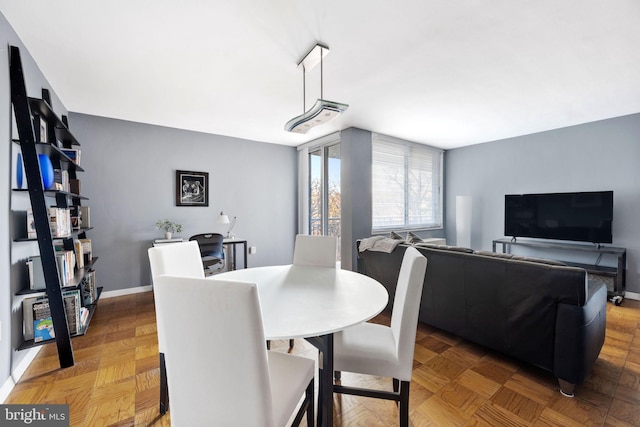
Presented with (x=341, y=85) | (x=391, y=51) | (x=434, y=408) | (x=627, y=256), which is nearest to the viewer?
(x=434, y=408)

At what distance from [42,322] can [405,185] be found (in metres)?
4.73

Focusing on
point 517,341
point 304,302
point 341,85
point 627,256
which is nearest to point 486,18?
point 341,85

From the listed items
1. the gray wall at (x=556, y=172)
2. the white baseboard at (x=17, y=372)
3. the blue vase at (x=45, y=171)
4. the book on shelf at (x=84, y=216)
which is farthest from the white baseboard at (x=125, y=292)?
the gray wall at (x=556, y=172)

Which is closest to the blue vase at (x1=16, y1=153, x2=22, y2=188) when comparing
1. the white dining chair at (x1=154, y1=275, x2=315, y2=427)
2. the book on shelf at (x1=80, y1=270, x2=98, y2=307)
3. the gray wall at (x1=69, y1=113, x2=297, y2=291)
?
the book on shelf at (x1=80, y1=270, x2=98, y2=307)

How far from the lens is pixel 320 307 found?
49.1 inches

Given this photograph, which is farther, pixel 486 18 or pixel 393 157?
pixel 393 157

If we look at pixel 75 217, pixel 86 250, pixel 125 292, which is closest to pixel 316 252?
pixel 86 250

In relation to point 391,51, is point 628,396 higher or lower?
lower

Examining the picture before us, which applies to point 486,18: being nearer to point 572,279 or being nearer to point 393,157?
point 572,279

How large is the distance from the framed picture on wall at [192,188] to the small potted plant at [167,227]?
0.30 metres

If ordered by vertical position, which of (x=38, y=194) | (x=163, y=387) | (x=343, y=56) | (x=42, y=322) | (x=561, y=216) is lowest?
(x=163, y=387)

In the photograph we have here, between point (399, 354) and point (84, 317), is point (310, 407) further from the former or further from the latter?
point (84, 317)

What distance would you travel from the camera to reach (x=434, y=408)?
5.13ft

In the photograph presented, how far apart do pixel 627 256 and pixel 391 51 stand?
4.07 m
